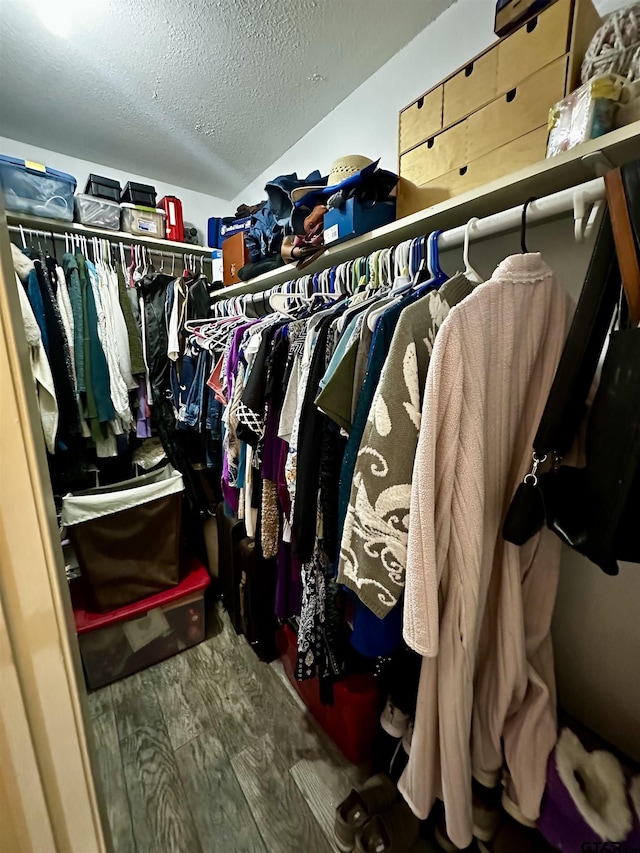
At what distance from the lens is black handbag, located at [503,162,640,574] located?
442mm

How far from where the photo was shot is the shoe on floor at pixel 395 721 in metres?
0.94

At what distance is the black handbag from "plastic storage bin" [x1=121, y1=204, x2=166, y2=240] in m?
2.07

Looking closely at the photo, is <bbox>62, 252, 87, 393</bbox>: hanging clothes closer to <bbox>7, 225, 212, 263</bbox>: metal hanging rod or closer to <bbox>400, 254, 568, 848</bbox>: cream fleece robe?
<bbox>7, 225, 212, 263</bbox>: metal hanging rod

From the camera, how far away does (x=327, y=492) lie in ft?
2.59

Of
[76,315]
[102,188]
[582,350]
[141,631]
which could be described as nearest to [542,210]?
[582,350]

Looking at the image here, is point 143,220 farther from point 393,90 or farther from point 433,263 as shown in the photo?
point 433,263

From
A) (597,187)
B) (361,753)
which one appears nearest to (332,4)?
(597,187)

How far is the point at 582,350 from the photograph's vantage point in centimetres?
52

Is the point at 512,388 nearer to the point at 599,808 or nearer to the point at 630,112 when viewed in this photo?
the point at 630,112

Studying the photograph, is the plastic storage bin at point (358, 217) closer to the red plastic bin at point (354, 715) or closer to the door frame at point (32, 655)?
the door frame at point (32, 655)

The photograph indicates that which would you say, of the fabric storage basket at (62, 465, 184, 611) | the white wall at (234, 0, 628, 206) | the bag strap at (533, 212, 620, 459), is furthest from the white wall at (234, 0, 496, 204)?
the fabric storage basket at (62, 465, 184, 611)

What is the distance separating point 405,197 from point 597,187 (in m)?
0.54

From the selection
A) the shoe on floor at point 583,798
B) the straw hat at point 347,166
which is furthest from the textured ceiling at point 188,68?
the shoe on floor at point 583,798

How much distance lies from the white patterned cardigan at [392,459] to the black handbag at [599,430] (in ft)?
0.65
